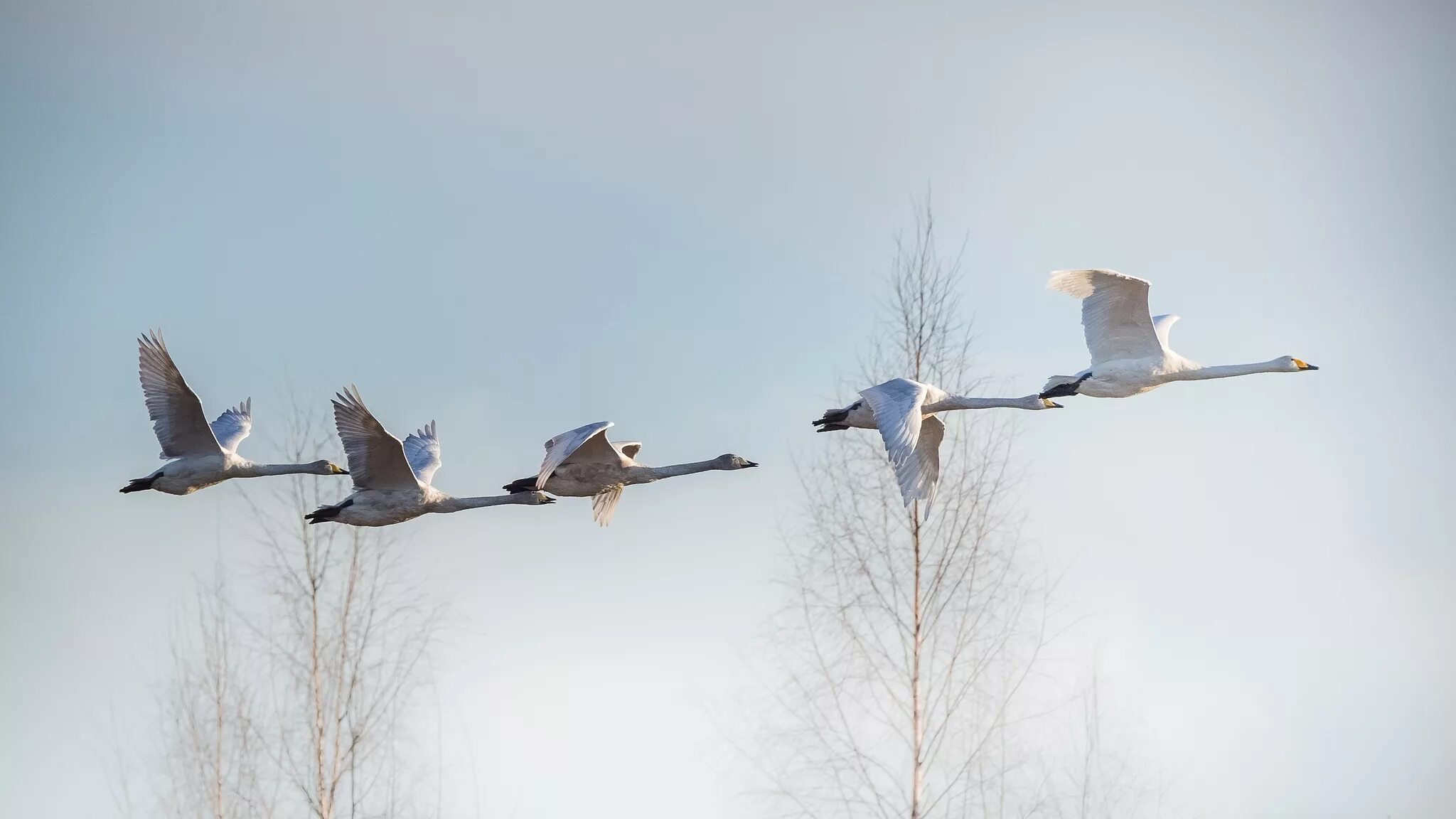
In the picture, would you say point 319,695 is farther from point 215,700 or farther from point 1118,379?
point 1118,379

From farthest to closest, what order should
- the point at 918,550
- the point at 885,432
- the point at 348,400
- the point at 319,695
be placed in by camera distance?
the point at 319,695 → the point at 918,550 → the point at 348,400 → the point at 885,432

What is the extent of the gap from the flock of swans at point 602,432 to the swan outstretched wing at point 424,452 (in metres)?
0.26

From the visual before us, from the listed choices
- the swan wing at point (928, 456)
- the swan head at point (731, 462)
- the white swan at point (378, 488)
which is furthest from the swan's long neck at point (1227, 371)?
the white swan at point (378, 488)

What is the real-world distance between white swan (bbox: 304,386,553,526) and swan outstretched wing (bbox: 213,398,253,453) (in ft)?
10.5

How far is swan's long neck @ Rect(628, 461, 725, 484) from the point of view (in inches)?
910

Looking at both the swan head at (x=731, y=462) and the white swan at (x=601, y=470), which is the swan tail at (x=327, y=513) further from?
the swan head at (x=731, y=462)

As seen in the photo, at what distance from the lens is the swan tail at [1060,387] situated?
22.7 metres

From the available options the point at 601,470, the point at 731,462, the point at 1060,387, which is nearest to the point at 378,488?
the point at 601,470

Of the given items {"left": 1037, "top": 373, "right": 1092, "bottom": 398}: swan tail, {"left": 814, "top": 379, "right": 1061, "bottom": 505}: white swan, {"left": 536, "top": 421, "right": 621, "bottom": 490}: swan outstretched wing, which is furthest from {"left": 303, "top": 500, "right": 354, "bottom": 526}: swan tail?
{"left": 1037, "top": 373, "right": 1092, "bottom": 398}: swan tail

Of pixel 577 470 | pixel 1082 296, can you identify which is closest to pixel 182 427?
pixel 577 470

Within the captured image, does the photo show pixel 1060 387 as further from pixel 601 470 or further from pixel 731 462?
pixel 601 470

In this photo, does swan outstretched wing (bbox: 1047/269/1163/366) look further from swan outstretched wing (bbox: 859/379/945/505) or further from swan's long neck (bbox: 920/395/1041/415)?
swan outstretched wing (bbox: 859/379/945/505)

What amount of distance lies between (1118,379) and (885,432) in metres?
3.81

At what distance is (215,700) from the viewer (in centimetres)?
2656
